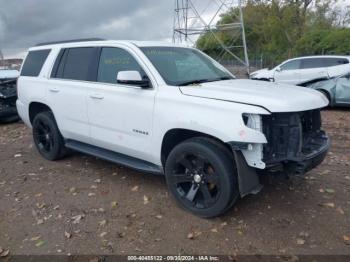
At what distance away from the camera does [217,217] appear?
4.08 metres

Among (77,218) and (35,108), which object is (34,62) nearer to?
(35,108)

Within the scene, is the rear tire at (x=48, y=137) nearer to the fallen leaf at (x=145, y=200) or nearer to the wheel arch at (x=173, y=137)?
the fallen leaf at (x=145, y=200)

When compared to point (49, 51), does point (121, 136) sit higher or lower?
lower

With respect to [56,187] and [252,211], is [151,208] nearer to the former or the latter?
[252,211]

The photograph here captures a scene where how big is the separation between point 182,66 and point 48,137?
284 centimetres

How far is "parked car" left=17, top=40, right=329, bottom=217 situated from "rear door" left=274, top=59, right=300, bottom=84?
1158 cm

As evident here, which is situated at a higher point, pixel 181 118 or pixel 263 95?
pixel 263 95

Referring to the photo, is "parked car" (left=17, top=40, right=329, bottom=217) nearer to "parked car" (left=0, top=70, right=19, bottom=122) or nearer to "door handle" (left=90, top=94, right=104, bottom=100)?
"door handle" (left=90, top=94, right=104, bottom=100)

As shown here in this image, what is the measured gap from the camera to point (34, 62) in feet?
20.9

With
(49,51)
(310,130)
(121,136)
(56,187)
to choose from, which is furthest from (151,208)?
(49,51)

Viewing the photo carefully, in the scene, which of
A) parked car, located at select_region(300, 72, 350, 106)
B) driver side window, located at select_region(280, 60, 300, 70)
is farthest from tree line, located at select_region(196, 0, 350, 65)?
parked car, located at select_region(300, 72, 350, 106)

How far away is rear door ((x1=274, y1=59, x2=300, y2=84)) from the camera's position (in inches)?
624

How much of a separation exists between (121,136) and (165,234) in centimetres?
148

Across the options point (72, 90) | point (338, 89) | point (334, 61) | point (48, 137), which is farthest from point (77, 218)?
point (334, 61)
